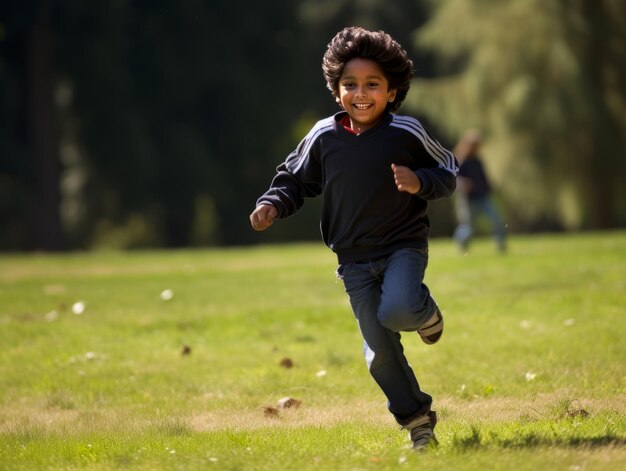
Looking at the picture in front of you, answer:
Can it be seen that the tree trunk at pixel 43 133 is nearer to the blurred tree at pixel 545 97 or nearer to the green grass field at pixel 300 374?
the blurred tree at pixel 545 97

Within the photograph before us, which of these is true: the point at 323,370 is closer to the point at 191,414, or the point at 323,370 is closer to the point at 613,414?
the point at 191,414

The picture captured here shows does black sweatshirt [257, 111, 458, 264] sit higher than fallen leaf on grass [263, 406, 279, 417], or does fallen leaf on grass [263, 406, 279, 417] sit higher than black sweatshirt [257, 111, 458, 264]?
black sweatshirt [257, 111, 458, 264]

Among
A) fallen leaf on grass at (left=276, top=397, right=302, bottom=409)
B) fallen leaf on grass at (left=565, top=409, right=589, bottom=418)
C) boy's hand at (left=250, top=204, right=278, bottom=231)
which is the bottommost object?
fallen leaf on grass at (left=276, top=397, right=302, bottom=409)

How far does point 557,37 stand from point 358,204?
22608 mm

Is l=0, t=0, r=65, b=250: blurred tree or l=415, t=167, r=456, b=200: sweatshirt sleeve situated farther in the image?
l=0, t=0, r=65, b=250: blurred tree

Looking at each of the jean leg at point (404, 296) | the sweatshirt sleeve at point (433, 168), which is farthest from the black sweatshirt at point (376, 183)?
the jean leg at point (404, 296)

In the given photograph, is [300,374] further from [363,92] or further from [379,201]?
[363,92]

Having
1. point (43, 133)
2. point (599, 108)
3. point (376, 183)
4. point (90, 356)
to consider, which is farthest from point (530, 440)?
point (43, 133)

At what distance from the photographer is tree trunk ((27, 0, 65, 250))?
29.6m

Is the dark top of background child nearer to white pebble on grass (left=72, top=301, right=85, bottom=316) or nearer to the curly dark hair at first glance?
white pebble on grass (left=72, top=301, right=85, bottom=316)

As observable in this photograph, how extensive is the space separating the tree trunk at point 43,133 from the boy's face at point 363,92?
25.1m

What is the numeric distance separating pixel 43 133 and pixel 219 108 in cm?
626

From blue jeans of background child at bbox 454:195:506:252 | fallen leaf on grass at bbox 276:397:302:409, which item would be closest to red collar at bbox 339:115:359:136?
fallen leaf on grass at bbox 276:397:302:409

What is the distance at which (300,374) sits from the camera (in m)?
7.81
